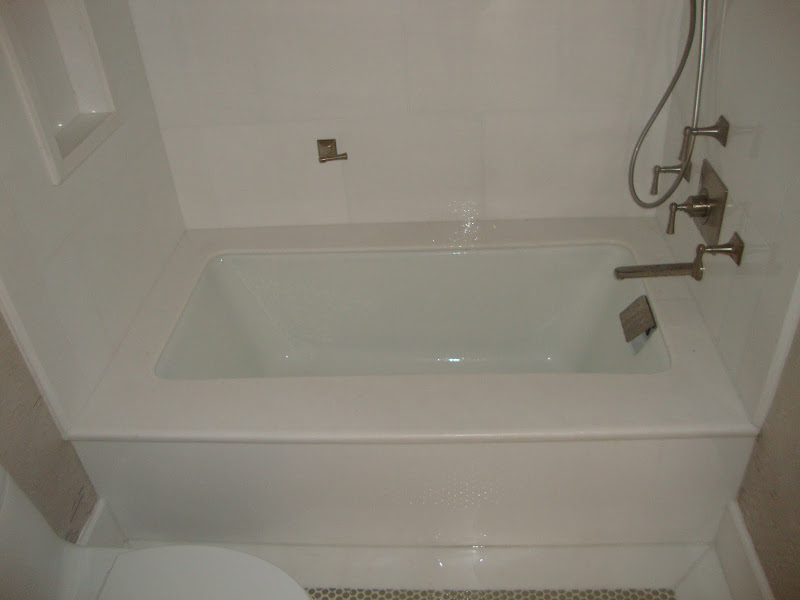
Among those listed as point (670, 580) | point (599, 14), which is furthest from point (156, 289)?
point (670, 580)

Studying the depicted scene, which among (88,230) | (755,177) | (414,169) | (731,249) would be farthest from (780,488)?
(88,230)

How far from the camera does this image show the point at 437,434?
1414mm

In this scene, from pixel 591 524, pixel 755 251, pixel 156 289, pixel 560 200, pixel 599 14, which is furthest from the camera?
pixel 560 200

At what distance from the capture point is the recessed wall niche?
53.7 inches

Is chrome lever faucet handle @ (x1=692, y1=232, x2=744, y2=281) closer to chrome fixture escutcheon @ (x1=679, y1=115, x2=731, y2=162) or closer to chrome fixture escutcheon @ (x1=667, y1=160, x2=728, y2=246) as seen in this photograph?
chrome fixture escutcheon @ (x1=667, y1=160, x2=728, y2=246)

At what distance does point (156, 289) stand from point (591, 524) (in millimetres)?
1247

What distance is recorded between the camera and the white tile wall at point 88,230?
1.31 metres

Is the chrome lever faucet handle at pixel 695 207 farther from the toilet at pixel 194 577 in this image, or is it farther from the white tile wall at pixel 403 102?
the toilet at pixel 194 577

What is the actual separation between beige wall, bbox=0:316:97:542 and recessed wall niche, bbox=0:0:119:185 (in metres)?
0.40

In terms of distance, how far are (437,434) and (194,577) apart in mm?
520

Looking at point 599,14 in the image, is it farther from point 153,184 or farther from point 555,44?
point 153,184

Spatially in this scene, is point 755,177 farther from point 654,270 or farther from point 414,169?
point 414,169

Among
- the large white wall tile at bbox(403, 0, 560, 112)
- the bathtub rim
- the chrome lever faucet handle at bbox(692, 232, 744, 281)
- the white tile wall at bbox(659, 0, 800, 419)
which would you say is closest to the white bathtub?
the bathtub rim

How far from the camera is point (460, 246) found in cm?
198
